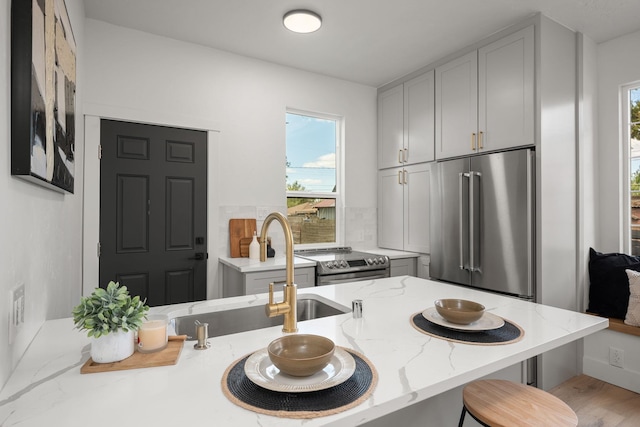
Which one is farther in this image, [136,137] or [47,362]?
[136,137]

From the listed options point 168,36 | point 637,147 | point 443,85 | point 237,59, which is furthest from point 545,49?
point 168,36

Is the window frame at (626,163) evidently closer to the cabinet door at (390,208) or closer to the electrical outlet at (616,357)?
the electrical outlet at (616,357)

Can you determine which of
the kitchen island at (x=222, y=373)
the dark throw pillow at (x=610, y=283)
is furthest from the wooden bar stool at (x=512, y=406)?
the dark throw pillow at (x=610, y=283)

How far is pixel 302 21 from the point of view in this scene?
2.67 metres

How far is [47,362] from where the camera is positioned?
1.00m

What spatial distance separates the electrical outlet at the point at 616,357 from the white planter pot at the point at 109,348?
133 inches

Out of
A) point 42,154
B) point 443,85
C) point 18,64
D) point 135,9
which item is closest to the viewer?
point 18,64

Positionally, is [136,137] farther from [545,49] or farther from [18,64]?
[545,49]

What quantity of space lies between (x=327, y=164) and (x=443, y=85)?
1.39 meters

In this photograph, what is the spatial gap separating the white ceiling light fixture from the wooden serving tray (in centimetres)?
240

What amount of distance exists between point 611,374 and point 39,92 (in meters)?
3.87

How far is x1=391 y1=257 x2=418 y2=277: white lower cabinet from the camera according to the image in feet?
11.5

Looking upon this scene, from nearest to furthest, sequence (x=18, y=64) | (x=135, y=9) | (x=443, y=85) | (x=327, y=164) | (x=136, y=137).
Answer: (x=18, y=64), (x=135, y=9), (x=136, y=137), (x=443, y=85), (x=327, y=164)

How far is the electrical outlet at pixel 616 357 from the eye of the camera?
2.75 m
